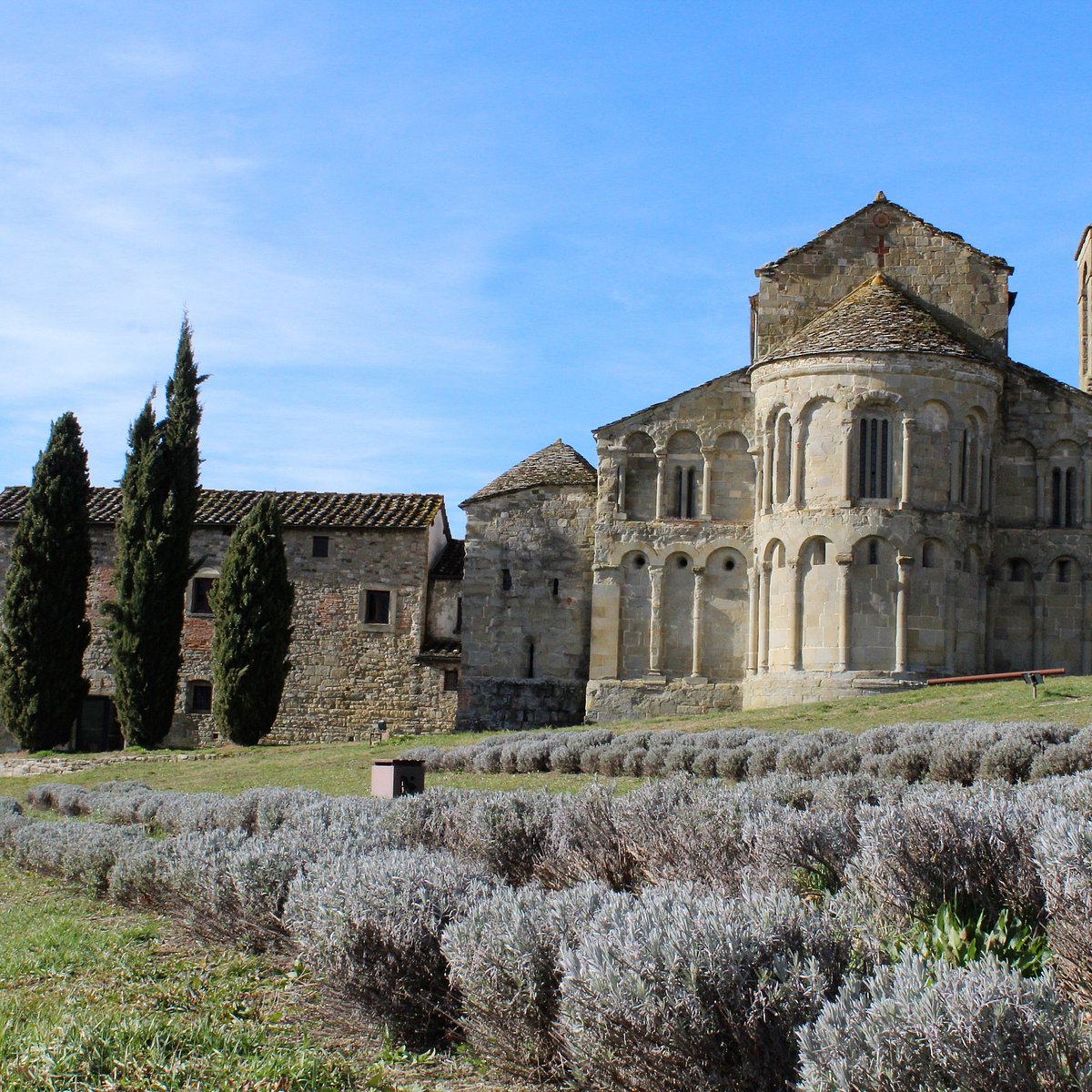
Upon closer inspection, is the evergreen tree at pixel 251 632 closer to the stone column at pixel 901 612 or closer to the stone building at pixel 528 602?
the stone building at pixel 528 602

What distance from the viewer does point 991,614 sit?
3050 cm

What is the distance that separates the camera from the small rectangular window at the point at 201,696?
123 feet

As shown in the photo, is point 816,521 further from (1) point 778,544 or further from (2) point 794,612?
(2) point 794,612

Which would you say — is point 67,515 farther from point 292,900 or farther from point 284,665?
point 292,900

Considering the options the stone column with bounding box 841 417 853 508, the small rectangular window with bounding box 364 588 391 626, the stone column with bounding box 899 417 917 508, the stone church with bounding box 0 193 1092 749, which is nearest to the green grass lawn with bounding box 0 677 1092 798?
the stone church with bounding box 0 193 1092 749

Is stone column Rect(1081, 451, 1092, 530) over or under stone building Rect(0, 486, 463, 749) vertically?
over

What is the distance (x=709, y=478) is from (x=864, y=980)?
2710 centimetres

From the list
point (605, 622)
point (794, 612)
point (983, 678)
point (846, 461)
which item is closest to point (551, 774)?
point (794, 612)

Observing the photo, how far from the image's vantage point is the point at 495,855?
994 cm

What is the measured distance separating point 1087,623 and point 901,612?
5032mm

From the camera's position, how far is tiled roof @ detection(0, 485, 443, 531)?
37.2m

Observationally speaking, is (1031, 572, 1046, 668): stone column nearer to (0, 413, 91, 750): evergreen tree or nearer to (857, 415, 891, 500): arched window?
(857, 415, 891, 500): arched window

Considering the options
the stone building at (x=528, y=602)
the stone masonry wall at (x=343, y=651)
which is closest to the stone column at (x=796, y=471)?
the stone building at (x=528, y=602)

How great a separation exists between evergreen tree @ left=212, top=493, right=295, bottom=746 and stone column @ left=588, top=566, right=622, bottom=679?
7.39 metres
